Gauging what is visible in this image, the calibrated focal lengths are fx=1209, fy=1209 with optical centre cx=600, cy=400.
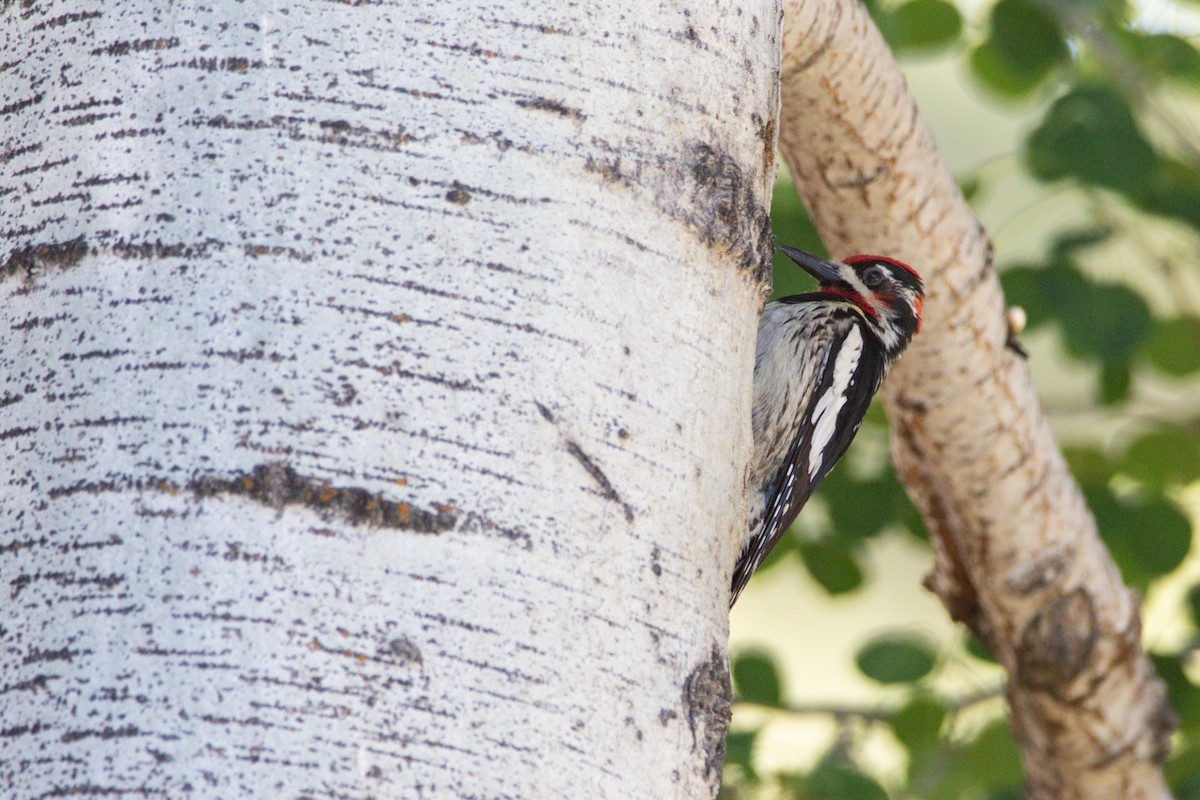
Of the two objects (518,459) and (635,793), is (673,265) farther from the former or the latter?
(635,793)

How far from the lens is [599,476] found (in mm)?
926

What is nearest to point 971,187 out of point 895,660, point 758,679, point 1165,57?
point 1165,57

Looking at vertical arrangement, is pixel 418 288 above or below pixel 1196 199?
below

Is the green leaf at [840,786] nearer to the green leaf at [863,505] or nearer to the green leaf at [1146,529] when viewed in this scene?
the green leaf at [863,505]

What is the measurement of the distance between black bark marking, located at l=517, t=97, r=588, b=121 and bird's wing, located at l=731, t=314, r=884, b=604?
1.55 metres

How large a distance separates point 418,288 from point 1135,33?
99.5 inches

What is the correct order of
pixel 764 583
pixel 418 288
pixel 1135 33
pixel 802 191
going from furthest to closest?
pixel 764 583
pixel 1135 33
pixel 802 191
pixel 418 288

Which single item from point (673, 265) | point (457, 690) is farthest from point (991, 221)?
point (457, 690)

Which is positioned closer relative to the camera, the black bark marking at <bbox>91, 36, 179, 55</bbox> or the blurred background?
the black bark marking at <bbox>91, 36, 179, 55</bbox>

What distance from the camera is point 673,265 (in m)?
1.04

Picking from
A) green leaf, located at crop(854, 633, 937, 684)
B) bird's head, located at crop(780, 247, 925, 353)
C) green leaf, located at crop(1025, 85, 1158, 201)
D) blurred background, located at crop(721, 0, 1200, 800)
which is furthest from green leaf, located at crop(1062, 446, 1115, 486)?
green leaf, located at crop(1025, 85, 1158, 201)

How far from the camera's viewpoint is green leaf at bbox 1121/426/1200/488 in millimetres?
3221

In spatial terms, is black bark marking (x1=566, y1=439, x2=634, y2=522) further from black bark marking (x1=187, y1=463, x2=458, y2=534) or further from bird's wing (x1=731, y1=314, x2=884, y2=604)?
bird's wing (x1=731, y1=314, x2=884, y2=604)

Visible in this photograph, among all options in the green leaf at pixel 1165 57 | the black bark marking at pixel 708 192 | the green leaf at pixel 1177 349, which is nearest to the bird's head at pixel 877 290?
the green leaf at pixel 1165 57
